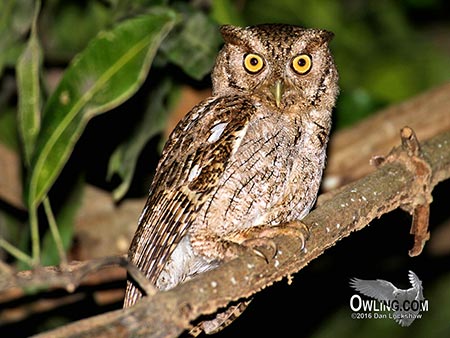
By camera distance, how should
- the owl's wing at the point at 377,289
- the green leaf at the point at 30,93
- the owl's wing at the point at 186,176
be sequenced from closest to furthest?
the owl's wing at the point at 186,176
the owl's wing at the point at 377,289
the green leaf at the point at 30,93

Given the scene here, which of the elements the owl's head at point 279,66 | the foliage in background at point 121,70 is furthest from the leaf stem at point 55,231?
the owl's head at point 279,66

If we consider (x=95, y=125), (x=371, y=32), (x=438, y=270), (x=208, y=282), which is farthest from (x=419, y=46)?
(x=208, y=282)

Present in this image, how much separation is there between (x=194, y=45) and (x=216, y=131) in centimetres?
113

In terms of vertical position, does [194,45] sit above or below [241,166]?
above

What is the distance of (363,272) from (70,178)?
198 centimetres

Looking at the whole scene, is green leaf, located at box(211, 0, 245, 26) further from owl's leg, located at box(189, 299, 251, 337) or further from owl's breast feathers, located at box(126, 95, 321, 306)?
owl's leg, located at box(189, 299, 251, 337)

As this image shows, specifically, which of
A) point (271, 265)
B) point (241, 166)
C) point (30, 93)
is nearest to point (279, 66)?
point (241, 166)

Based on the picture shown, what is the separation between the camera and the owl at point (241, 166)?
2.88 metres

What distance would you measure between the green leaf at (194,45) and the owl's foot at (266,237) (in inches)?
50.2

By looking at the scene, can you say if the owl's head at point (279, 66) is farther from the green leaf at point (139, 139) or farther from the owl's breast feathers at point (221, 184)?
the green leaf at point (139, 139)

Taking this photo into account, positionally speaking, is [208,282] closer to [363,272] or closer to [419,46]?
[363,272]

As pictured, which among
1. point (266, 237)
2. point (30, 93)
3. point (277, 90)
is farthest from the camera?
point (30, 93)

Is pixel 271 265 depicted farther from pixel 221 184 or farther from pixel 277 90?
pixel 277 90

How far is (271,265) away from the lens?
2.50 meters
